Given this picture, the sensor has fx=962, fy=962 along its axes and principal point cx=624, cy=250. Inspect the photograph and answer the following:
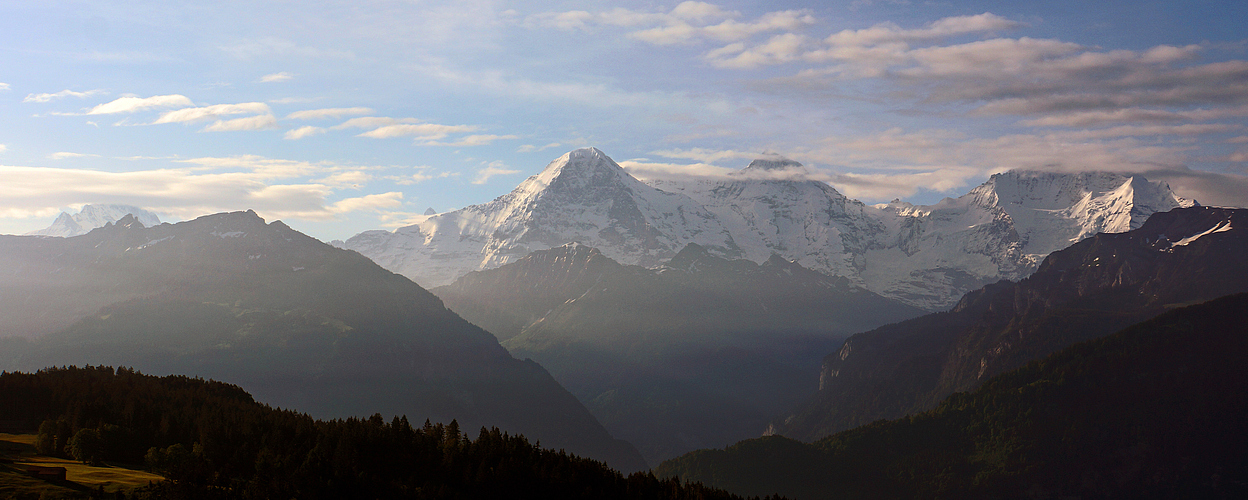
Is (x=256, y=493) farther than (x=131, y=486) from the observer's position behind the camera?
Yes

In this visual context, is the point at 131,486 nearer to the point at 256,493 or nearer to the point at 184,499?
the point at 184,499

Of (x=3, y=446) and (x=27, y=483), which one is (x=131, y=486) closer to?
(x=27, y=483)

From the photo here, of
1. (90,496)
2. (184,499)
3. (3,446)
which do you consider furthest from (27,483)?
(3,446)

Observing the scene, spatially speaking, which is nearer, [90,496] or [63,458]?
[90,496]

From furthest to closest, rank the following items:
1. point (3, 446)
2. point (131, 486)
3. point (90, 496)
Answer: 1. point (3, 446)
2. point (131, 486)
3. point (90, 496)

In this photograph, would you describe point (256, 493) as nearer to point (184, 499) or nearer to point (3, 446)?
point (184, 499)

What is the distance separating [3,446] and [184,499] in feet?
153

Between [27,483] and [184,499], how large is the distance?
1063 inches

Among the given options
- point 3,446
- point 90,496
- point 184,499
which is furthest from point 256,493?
point 3,446

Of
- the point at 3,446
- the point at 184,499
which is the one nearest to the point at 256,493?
the point at 184,499

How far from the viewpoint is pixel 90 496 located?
162500mm

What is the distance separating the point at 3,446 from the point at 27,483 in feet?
137

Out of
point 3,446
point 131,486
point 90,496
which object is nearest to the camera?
point 90,496

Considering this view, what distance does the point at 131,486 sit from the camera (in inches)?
7028
